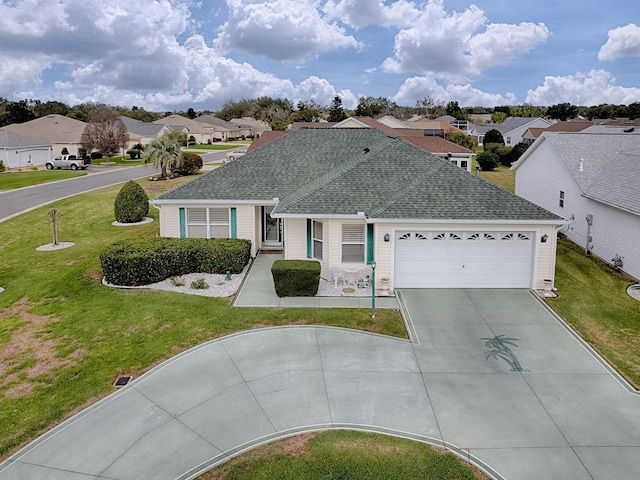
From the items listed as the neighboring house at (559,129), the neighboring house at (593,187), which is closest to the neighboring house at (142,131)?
the neighboring house at (559,129)

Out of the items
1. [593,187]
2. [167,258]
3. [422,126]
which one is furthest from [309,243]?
[422,126]

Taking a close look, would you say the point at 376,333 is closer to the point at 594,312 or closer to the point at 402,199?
the point at 402,199

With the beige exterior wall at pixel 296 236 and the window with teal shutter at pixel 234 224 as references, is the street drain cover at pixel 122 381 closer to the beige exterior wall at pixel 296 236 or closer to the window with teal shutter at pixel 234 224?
the beige exterior wall at pixel 296 236

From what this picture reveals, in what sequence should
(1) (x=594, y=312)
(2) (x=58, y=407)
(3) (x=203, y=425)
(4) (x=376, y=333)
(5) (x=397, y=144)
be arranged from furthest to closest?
1. (5) (x=397, y=144)
2. (1) (x=594, y=312)
3. (4) (x=376, y=333)
4. (2) (x=58, y=407)
5. (3) (x=203, y=425)

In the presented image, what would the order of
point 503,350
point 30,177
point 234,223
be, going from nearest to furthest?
point 503,350
point 234,223
point 30,177

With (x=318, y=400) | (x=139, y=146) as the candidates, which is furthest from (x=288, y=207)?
(x=139, y=146)

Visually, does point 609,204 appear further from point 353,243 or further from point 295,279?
point 295,279

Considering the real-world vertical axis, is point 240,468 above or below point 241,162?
below
